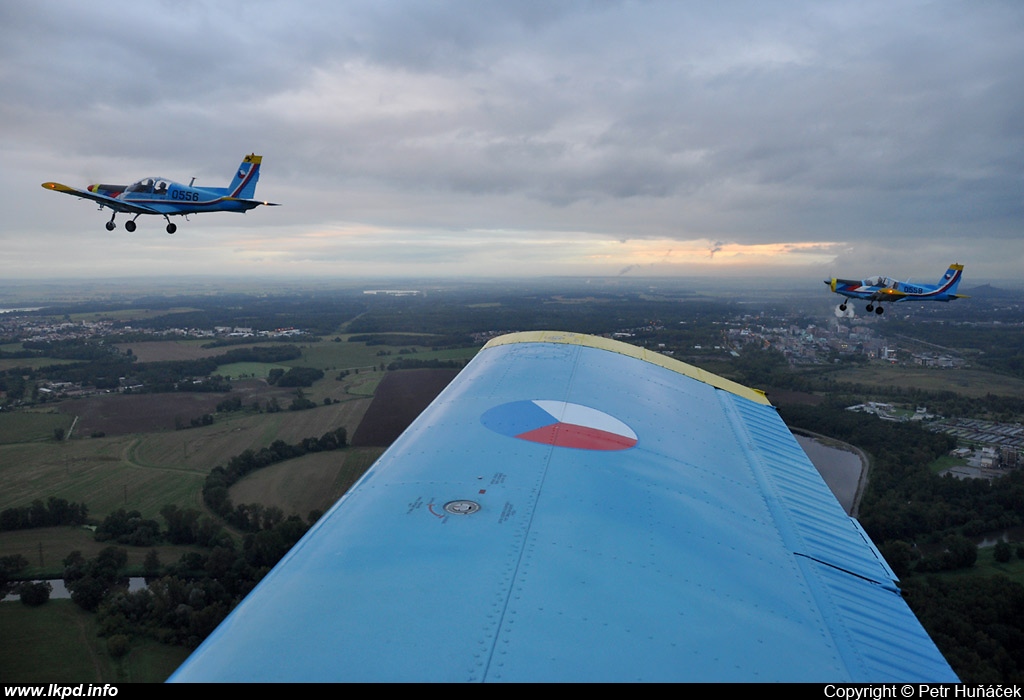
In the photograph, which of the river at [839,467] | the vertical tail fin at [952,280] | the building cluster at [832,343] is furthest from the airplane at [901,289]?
the building cluster at [832,343]

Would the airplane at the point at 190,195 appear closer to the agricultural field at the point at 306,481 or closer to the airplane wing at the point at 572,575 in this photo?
the airplane wing at the point at 572,575

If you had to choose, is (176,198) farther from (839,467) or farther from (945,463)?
(945,463)

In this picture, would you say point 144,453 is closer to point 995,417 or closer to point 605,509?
point 605,509

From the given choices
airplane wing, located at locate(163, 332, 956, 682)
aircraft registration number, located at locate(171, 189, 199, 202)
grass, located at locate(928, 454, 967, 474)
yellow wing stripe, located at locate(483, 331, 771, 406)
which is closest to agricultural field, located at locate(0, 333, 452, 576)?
yellow wing stripe, located at locate(483, 331, 771, 406)

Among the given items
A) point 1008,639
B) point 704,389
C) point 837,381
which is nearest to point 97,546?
point 704,389

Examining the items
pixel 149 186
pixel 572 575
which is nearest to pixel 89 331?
pixel 149 186

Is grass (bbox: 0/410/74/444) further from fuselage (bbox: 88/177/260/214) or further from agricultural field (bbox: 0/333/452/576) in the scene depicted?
fuselage (bbox: 88/177/260/214)
